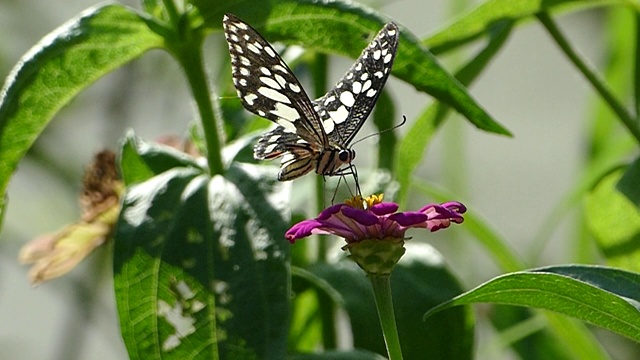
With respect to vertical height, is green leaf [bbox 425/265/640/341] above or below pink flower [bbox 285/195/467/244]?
below

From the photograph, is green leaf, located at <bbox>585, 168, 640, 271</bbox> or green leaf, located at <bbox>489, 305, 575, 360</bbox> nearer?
green leaf, located at <bbox>585, 168, 640, 271</bbox>

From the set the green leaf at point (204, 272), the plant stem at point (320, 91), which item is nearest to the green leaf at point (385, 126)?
the plant stem at point (320, 91)

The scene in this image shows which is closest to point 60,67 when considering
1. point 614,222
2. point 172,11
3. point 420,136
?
point 172,11

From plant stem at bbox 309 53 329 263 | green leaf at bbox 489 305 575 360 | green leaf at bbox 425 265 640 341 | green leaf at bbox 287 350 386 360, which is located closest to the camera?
green leaf at bbox 425 265 640 341

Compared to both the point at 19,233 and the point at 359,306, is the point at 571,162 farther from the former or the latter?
the point at 359,306

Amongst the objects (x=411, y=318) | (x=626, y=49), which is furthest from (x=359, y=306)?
(x=626, y=49)

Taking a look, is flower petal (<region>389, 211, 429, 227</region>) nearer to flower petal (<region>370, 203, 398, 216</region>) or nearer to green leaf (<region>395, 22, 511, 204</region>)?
flower petal (<region>370, 203, 398, 216</region>)

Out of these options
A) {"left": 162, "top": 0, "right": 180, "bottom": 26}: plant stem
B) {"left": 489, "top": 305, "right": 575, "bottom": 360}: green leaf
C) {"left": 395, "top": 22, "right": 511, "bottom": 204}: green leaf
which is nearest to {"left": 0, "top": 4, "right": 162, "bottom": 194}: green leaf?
{"left": 162, "top": 0, "right": 180, "bottom": 26}: plant stem
